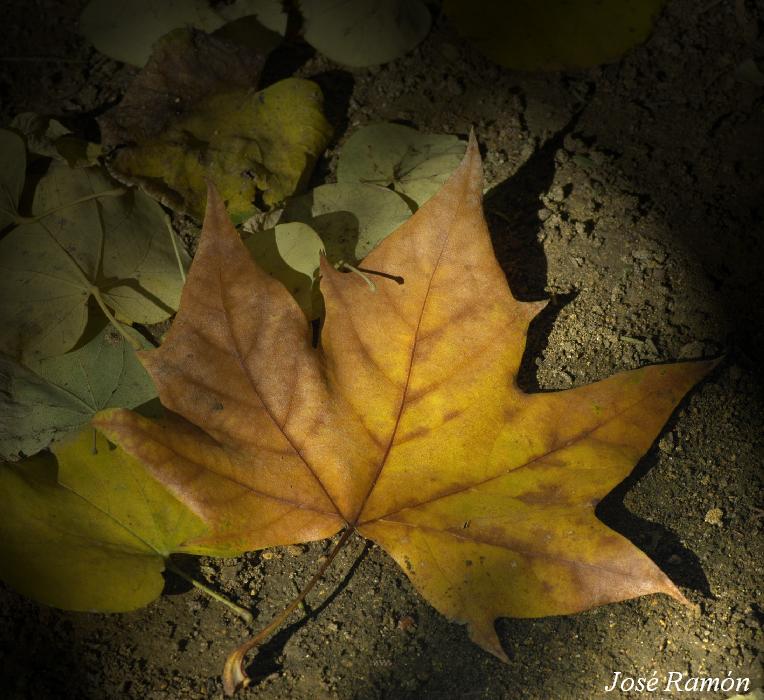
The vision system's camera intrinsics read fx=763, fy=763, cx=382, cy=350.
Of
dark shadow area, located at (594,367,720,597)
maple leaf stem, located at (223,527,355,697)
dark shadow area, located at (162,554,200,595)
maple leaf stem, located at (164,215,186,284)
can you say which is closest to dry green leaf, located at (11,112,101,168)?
maple leaf stem, located at (164,215,186,284)

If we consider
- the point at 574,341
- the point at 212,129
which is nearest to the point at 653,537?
the point at 574,341

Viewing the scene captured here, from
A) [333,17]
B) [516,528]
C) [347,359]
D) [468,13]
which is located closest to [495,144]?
[468,13]

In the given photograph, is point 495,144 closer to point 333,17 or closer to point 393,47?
point 393,47

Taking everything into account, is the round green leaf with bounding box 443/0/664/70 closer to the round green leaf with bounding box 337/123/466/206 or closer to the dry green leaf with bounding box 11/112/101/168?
the round green leaf with bounding box 337/123/466/206

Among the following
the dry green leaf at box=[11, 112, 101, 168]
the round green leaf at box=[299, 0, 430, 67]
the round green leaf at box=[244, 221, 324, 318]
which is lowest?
the dry green leaf at box=[11, 112, 101, 168]

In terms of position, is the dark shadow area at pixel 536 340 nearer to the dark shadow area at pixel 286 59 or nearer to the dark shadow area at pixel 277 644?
the dark shadow area at pixel 277 644

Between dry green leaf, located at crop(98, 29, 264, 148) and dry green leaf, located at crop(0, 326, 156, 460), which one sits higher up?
dry green leaf, located at crop(98, 29, 264, 148)

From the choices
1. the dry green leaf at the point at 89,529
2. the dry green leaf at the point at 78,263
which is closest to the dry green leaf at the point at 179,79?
the dry green leaf at the point at 78,263
